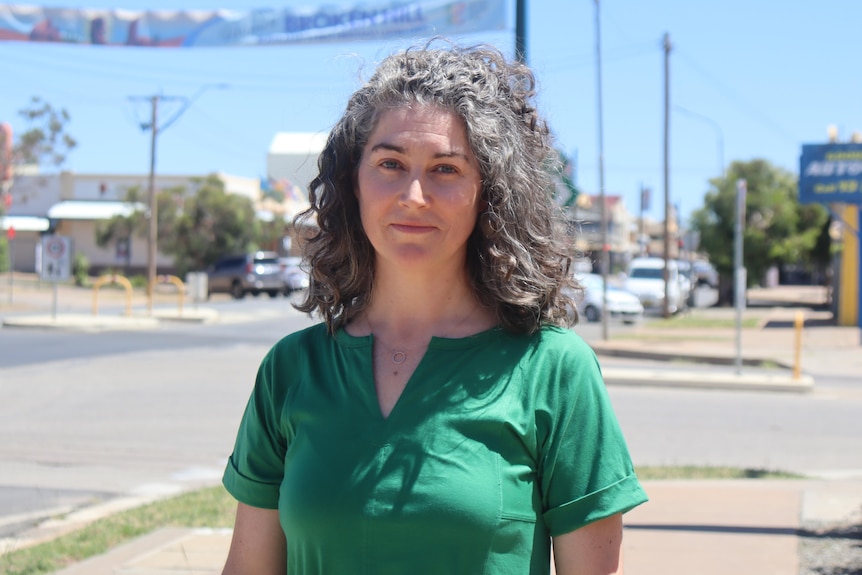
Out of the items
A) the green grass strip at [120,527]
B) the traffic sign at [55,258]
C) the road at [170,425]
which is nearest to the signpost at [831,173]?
the road at [170,425]

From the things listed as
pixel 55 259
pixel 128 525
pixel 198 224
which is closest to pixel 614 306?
pixel 55 259

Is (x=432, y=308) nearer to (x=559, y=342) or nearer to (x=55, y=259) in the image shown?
(x=559, y=342)

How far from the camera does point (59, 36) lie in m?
9.88

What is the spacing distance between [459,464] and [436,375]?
210 millimetres

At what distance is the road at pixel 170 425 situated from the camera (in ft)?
26.4

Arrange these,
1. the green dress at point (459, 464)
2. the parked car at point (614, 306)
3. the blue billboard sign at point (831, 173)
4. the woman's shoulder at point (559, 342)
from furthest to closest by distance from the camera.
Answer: the parked car at point (614, 306)
the blue billboard sign at point (831, 173)
the woman's shoulder at point (559, 342)
the green dress at point (459, 464)

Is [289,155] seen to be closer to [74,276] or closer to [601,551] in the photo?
[601,551]

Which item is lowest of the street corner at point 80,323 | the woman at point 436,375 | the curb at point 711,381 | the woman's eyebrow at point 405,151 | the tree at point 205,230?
the curb at point 711,381

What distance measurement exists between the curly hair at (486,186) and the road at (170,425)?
4988 mm

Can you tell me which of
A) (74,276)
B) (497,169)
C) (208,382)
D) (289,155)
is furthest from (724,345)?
(74,276)

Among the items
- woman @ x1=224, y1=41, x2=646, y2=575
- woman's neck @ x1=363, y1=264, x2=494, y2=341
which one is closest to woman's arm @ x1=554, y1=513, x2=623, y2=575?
woman @ x1=224, y1=41, x2=646, y2=575

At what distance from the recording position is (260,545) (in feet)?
7.21

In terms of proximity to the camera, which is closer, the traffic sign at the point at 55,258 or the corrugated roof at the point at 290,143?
the corrugated roof at the point at 290,143

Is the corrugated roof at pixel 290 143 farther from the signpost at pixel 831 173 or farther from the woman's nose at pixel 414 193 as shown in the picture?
the signpost at pixel 831 173
